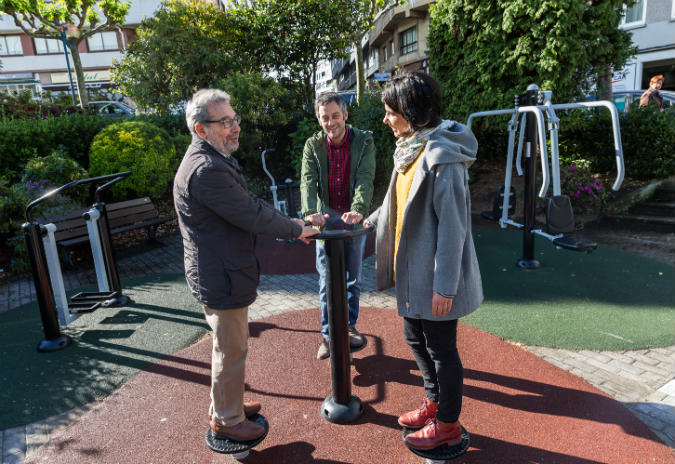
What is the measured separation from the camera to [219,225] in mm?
2061

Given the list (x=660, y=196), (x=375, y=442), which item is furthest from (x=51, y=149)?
(x=660, y=196)

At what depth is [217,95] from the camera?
2076 mm

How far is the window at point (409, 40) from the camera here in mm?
29125

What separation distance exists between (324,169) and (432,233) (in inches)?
54.5

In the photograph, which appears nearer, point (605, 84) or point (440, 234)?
point (440, 234)

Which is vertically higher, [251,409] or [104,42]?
[104,42]

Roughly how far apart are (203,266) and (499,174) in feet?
29.0

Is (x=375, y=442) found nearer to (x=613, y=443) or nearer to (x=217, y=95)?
(x=613, y=443)

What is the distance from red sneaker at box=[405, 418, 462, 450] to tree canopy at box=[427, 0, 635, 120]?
6941mm

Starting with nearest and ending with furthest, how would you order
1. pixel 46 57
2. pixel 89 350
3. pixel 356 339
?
pixel 356 339 → pixel 89 350 → pixel 46 57

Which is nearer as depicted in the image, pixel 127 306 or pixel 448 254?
pixel 448 254

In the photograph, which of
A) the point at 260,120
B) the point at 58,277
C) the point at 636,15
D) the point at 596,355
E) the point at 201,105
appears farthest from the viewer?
the point at 636,15

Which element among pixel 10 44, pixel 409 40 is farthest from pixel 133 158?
pixel 10 44

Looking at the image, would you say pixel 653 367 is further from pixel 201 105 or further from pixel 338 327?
pixel 201 105
